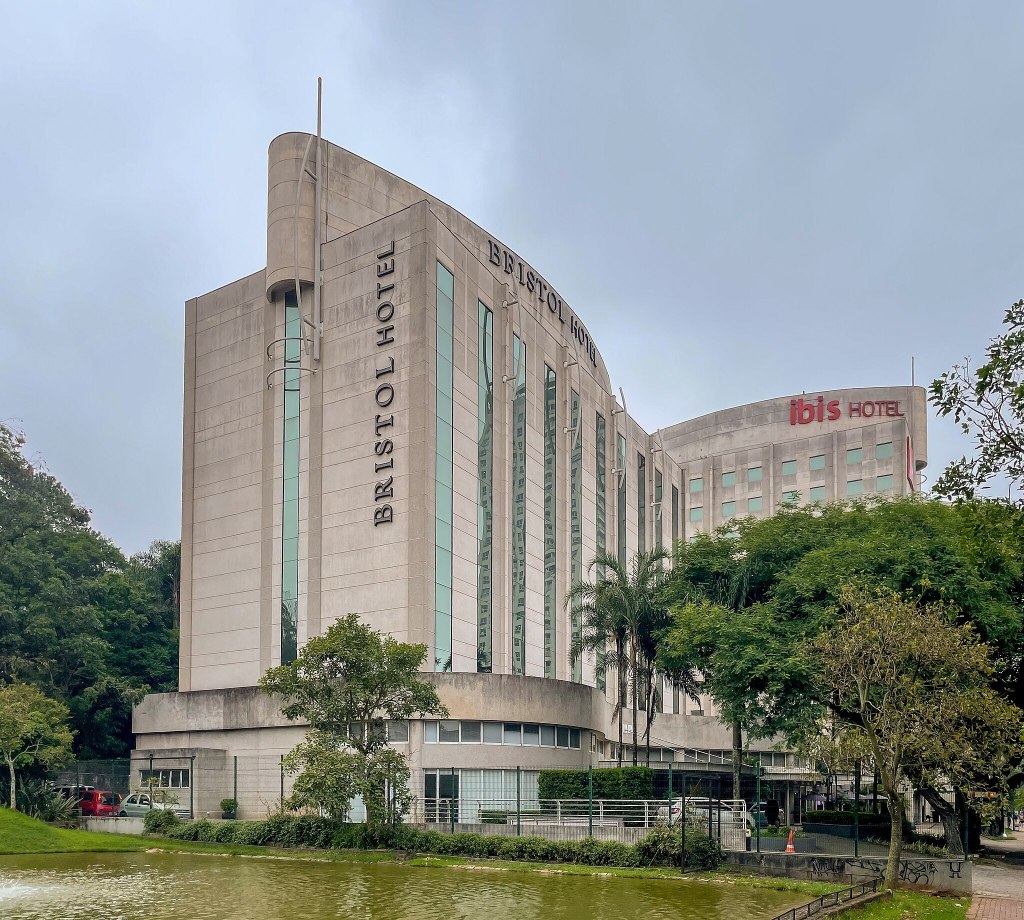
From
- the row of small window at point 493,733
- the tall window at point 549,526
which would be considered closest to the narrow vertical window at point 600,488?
the tall window at point 549,526

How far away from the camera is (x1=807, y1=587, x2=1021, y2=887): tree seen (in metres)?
28.3

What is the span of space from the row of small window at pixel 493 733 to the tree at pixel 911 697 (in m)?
21.3

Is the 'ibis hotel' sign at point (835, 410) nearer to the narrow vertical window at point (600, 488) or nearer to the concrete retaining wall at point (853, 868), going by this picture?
the narrow vertical window at point (600, 488)

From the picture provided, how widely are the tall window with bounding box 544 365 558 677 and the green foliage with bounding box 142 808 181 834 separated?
25.4 m

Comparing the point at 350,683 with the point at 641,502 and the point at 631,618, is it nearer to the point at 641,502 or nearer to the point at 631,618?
the point at 631,618

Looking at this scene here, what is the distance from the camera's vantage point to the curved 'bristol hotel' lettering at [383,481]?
52.3 metres

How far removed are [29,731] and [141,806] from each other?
6.18 metres

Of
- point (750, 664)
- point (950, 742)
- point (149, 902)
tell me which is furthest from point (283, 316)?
point (950, 742)

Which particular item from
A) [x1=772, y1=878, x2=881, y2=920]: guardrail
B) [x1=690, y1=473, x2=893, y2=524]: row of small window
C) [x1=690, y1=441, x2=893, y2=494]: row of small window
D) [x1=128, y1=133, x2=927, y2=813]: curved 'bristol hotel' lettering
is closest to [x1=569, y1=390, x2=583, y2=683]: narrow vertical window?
[x1=128, y1=133, x2=927, y2=813]: curved 'bristol hotel' lettering

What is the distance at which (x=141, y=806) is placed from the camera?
49.7 metres

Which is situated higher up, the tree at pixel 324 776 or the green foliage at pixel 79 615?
the green foliage at pixel 79 615

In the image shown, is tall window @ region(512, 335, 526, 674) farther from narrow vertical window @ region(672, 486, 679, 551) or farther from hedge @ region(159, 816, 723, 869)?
narrow vertical window @ region(672, 486, 679, 551)

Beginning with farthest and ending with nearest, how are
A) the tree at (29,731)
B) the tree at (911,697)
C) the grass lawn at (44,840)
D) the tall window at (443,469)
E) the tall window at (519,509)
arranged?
the tall window at (519,509) < the tall window at (443,469) < the tree at (29,731) < the grass lawn at (44,840) < the tree at (911,697)

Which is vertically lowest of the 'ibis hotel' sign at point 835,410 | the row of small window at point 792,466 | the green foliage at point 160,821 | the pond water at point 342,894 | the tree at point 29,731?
the green foliage at point 160,821
